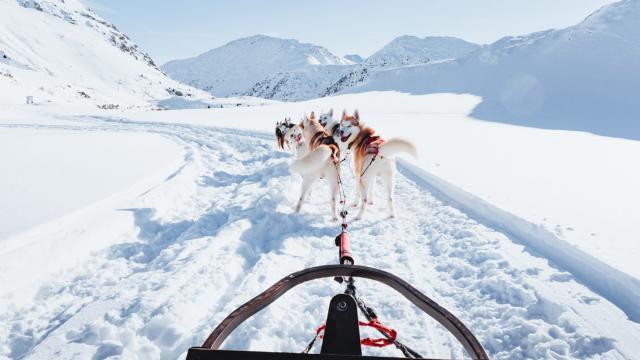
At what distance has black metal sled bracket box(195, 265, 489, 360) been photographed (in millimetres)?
1451

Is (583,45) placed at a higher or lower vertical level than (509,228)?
higher

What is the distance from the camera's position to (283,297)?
3391 mm

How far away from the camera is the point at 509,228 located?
527 centimetres

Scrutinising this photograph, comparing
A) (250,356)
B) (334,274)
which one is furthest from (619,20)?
A: (250,356)

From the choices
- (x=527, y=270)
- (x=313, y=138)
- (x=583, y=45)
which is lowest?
(x=527, y=270)

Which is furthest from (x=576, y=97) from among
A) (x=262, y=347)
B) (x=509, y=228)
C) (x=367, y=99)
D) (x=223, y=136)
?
(x=262, y=347)

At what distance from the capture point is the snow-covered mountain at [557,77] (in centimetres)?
2425

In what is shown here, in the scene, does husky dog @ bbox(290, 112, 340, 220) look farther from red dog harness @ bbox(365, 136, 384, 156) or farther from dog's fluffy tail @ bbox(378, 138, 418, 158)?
dog's fluffy tail @ bbox(378, 138, 418, 158)

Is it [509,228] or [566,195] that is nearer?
[509,228]

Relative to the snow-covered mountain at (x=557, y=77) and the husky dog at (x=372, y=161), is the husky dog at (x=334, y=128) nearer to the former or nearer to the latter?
the husky dog at (x=372, y=161)

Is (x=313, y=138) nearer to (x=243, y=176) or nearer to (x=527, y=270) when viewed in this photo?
(x=243, y=176)

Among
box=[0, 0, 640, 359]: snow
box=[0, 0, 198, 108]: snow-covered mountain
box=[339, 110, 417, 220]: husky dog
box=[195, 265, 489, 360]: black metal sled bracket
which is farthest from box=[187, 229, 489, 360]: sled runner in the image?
box=[0, 0, 198, 108]: snow-covered mountain

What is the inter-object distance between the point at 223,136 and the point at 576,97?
2711cm

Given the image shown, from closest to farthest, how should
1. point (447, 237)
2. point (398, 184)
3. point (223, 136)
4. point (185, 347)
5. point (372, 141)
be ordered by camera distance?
point (185, 347)
point (447, 237)
point (372, 141)
point (398, 184)
point (223, 136)
